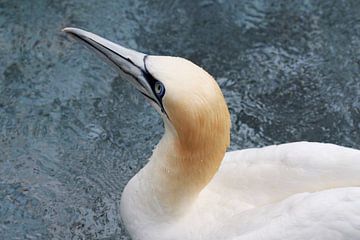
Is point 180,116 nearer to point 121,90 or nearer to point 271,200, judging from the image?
point 271,200

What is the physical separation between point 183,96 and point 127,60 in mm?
324

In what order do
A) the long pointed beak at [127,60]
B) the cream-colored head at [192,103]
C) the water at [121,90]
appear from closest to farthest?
the cream-colored head at [192,103] < the long pointed beak at [127,60] < the water at [121,90]

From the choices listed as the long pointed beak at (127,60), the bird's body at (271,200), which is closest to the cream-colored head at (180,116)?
the long pointed beak at (127,60)

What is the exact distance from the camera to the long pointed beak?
10.2 ft

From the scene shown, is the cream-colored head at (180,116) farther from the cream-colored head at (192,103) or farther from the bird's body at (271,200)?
the bird's body at (271,200)

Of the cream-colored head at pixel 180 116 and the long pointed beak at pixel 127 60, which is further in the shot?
the long pointed beak at pixel 127 60

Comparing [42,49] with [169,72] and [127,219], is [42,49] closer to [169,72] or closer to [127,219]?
[127,219]

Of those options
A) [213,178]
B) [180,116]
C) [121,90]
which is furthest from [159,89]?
[121,90]

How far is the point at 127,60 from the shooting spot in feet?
10.4

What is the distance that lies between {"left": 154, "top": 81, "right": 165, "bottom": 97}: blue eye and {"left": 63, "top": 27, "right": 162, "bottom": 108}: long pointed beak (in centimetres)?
2

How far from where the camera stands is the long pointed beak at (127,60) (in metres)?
3.11

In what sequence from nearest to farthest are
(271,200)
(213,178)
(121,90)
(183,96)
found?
1. (183,96)
2. (271,200)
3. (213,178)
4. (121,90)

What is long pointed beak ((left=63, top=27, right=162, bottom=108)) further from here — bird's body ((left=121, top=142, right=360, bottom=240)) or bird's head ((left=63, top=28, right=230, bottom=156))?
bird's body ((left=121, top=142, right=360, bottom=240))

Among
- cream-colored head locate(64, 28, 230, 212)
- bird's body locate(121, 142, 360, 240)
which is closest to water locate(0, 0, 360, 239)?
bird's body locate(121, 142, 360, 240)
